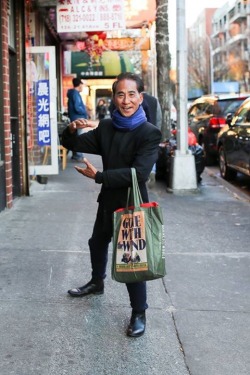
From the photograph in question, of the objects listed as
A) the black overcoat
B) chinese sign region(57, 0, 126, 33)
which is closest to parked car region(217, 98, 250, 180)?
chinese sign region(57, 0, 126, 33)

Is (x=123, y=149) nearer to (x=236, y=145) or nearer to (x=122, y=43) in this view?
(x=236, y=145)

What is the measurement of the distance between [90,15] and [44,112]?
179 cm

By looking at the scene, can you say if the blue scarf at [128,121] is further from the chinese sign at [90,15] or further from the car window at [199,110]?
the car window at [199,110]

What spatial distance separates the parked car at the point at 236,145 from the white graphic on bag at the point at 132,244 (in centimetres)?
657

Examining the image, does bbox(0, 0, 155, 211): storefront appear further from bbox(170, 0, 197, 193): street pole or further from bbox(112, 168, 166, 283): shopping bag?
bbox(112, 168, 166, 283): shopping bag

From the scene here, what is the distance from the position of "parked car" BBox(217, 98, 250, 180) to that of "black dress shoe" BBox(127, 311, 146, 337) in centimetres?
635

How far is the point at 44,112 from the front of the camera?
9570 mm

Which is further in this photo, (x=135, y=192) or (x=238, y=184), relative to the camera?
(x=238, y=184)

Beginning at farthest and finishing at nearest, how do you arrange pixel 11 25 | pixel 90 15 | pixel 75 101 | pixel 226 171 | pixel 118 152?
pixel 75 101 → pixel 226 171 → pixel 90 15 → pixel 11 25 → pixel 118 152

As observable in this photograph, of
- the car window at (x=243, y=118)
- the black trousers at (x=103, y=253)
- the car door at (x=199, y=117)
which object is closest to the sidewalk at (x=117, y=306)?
the black trousers at (x=103, y=253)

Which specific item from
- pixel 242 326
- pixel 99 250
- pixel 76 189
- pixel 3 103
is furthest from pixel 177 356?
pixel 76 189

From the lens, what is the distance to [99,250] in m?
4.15

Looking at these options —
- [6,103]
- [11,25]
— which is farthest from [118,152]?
[11,25]

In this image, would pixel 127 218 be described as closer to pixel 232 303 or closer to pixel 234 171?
pixel 232 303
